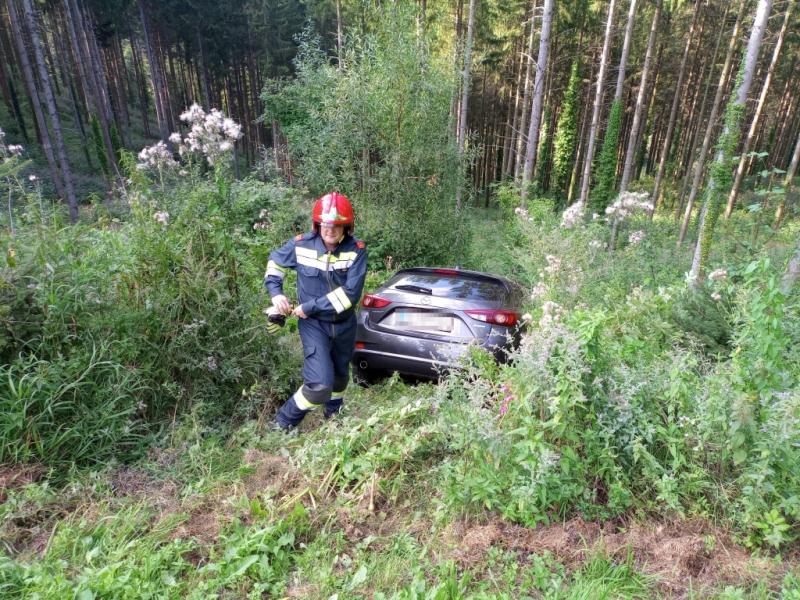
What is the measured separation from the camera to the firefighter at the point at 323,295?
3656 millimetres

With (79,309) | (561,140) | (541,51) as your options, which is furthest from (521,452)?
(561,140)

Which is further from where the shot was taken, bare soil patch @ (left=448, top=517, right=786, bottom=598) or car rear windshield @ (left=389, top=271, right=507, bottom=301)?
car rear windshield @ (left=389, top=271, right=507, bottom=301)

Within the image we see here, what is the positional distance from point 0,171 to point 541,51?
37.0ft

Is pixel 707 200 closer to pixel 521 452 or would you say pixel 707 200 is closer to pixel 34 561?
pixel 521 452

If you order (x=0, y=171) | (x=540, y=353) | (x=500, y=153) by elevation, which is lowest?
(x=500, y=153)

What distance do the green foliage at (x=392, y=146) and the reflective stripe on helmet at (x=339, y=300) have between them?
5.72 metres

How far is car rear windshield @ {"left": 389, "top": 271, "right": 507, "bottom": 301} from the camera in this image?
4723 millimetres

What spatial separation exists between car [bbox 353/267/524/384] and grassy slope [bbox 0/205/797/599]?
1462 mm

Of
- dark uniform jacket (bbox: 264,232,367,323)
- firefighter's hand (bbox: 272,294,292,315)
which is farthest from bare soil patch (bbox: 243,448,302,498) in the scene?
dark uniform jacket (bbox: 264,232,367,323)

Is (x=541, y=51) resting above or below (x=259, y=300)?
above

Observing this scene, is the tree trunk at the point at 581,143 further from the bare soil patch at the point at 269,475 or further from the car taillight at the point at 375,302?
the bare soil patch at the point at 269,475

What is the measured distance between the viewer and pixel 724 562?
2.14 meters

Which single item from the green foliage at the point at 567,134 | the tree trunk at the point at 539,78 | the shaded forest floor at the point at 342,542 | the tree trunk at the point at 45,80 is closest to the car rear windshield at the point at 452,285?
the shaded forest floor at the point at 342,542

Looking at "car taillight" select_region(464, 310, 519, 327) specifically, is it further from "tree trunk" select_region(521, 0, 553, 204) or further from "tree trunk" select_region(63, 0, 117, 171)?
"tree trunk" select_region(63, 0, 117, 171)
